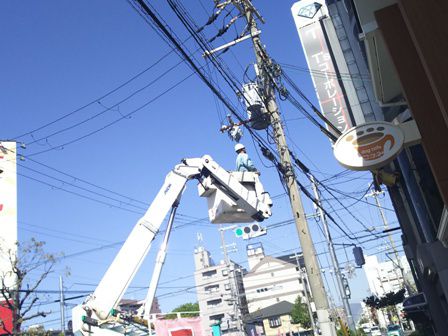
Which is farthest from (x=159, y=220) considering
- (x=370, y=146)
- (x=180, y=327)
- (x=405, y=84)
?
(x=405, y=84)

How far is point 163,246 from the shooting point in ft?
28.3

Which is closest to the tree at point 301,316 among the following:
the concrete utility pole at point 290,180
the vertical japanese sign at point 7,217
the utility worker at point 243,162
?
the vertical japanese sign at point 7,217

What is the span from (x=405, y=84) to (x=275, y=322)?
67622 millimetres

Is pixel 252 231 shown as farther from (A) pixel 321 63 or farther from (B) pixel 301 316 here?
(B) pixel 301 316

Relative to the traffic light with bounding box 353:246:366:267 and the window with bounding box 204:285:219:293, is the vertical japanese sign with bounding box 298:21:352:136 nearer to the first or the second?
the traffic light with bounding box 353:246:366:267

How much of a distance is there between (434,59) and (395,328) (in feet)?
121

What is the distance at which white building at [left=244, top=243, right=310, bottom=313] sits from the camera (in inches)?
2987

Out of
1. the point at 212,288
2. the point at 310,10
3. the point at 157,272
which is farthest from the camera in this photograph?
the point at 212,288

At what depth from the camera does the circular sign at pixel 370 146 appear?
684 centimetres

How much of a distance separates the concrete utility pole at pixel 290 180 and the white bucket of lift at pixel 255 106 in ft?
0.72

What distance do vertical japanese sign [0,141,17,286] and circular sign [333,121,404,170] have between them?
1558 centimetres

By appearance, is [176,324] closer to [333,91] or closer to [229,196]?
[229,196]

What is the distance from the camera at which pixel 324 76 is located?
19.2 meters

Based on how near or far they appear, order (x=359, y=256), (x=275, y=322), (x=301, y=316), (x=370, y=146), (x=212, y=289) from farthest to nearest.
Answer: (x=212, y=289) < (x=275, y=322) < (x=301, y=316) < (x=359, y=256) < (x=370, y=146)
